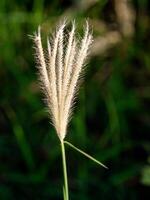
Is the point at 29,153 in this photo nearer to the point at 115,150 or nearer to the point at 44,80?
the point at 115,150

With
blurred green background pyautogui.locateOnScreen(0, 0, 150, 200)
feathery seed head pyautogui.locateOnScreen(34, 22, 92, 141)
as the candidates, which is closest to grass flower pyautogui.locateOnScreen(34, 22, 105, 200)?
feathery seed head pyautogui.locateOnScreen(34, 22, 92, 141)

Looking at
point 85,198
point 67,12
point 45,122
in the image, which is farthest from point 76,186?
point 67,12

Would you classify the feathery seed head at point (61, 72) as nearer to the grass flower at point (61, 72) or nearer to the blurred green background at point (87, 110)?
the grass flower at point (61, 72)

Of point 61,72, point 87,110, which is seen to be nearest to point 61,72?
point 61,72

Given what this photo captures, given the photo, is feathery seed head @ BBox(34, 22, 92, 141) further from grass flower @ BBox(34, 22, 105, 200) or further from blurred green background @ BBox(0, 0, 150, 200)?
blurred green background @ BBox(0, 0, 150, 200)

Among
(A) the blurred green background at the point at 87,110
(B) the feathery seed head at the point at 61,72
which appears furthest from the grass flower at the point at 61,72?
(A) the blurred green background at the point at 87,110

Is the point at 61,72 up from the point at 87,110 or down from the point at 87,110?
down

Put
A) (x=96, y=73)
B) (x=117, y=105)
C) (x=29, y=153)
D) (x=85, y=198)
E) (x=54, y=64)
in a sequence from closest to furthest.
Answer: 1. (x=54, y=64)
2. (x=85, y=198)
3. (x=29, y=153)
4. (x=117, y=105)
5. (x=96, y=73)

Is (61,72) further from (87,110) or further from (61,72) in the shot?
(87,110)

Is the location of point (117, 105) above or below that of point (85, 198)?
above
